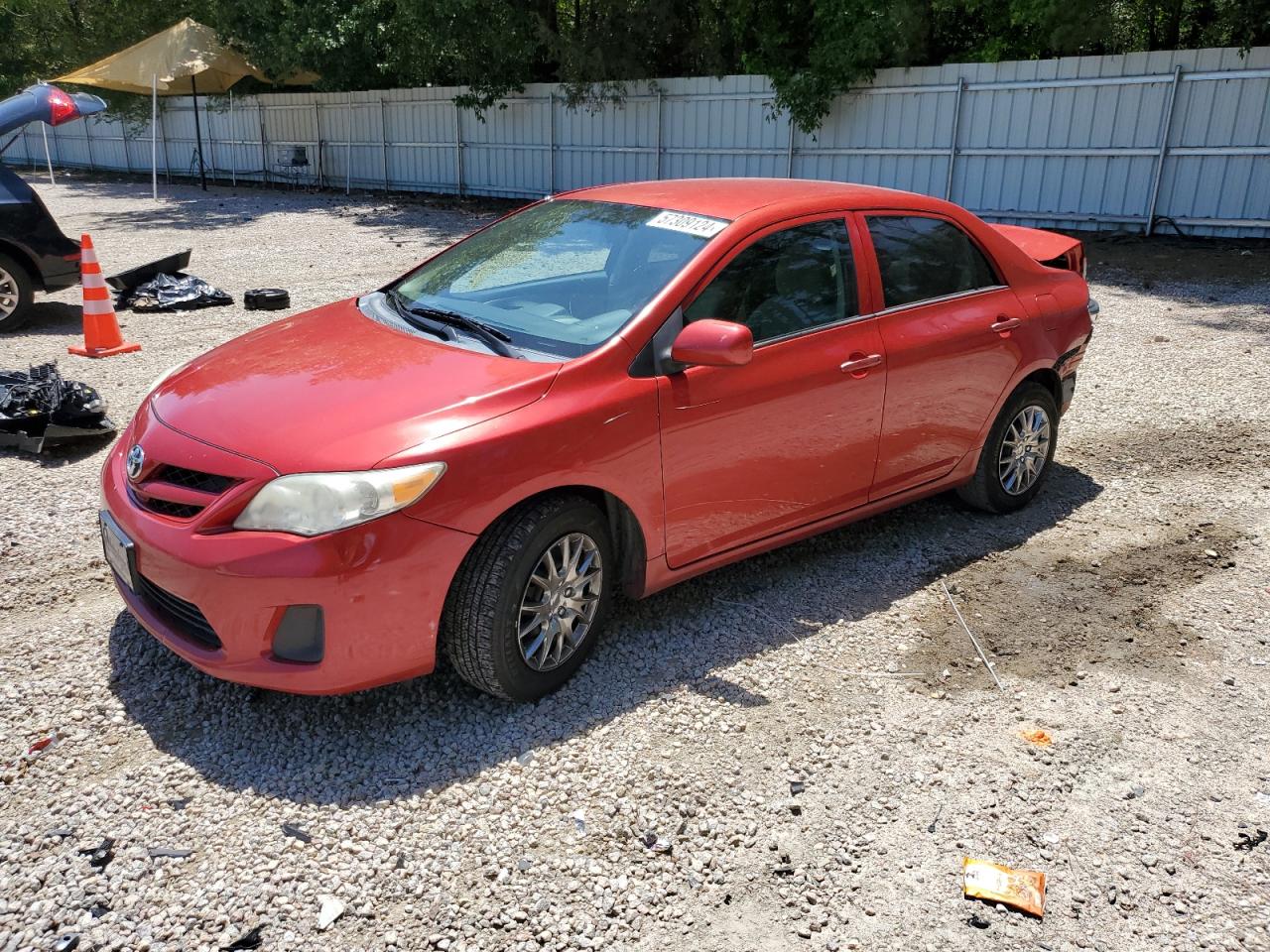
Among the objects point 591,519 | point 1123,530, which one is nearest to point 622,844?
point 591,519

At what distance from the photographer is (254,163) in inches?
1115

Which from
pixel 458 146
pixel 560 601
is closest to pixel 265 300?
pixel 560 601

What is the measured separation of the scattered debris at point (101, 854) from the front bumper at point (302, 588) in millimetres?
555

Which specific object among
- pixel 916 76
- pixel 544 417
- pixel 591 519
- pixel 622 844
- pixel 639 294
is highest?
pixel 916 76

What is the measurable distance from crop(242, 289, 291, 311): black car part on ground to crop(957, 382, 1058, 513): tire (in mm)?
7420

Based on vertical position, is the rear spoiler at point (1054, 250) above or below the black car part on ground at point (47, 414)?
above

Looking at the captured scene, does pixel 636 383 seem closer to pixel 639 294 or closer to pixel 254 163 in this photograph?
pixel 639 294

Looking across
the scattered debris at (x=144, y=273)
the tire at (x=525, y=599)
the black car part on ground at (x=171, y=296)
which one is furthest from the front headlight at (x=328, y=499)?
the scattered debris at (x=144, y=273)

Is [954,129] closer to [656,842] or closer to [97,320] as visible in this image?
[97,320]

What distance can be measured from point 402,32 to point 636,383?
20.6 metres

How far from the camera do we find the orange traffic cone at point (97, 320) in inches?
324

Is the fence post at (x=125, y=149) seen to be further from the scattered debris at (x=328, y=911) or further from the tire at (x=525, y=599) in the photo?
the scattered debris at (x=328, y=911)

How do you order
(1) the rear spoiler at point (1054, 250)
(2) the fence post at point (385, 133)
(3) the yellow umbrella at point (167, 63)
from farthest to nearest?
(2) the fence post at point (385, 133), (3) the yellow umbrella at point (167, 63), (1) the rear spoiler at point (1054, 250)

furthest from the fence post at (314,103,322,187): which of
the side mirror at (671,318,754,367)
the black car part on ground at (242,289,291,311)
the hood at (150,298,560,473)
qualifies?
the side mirror at (671,318,754,367)
